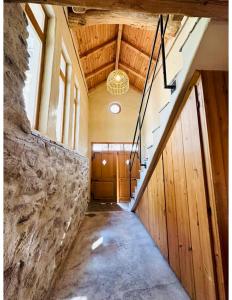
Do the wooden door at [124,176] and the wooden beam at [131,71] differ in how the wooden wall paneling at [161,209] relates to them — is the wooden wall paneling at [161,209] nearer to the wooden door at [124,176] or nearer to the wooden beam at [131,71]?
the wooden door at [124,176]

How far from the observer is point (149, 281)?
1.55 m

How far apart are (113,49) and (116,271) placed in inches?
217

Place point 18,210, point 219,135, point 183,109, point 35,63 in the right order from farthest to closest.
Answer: point 35,63 < point 183,109 < point 219,135 < point 18,210

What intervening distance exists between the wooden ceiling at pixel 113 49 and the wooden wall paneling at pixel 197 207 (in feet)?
8.81

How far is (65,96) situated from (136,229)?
280cm

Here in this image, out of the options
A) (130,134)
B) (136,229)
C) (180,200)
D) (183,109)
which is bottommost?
(136,229)

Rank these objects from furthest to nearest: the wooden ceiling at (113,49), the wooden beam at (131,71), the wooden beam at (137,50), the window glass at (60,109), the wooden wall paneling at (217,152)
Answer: the wooden beam at (131,71), the wooden beam at (137,50), the wooden ceiling at (113,49), the window glass at (60,109), the wooden wall paneling at (217,152)

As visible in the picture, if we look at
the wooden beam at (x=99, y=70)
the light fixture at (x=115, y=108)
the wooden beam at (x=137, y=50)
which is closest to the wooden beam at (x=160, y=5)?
the wooden beam at (x=137, y=50)

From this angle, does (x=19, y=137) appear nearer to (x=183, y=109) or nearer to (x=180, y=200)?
(x=183, y=109)

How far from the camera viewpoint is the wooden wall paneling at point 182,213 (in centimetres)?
135

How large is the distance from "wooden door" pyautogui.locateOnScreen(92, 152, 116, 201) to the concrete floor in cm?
296

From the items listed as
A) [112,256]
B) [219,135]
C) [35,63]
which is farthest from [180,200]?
[35,63]

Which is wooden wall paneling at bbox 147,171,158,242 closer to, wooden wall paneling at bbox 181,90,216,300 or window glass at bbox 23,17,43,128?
wooden wall paneling at bbox 181,90,216,300

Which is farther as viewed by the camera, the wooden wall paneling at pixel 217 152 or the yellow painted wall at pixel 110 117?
the yellow painted wall at pixel 110 117
